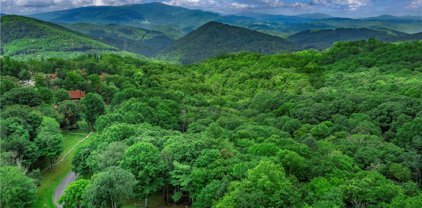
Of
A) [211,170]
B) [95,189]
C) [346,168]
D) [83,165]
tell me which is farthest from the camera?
[83,165]

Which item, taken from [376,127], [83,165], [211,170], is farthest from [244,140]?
[376,127]

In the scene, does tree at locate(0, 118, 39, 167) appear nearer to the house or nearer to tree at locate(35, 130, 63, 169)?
tree at locate(35, 130, 63, 169)

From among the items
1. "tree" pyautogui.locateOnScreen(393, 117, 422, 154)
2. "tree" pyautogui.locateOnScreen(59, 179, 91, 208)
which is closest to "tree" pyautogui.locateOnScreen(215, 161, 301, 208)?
"tree" pyautogui.locateOnScreen(59, 179, 91, 208)

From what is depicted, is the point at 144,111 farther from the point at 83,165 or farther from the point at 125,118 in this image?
the point at 83,165

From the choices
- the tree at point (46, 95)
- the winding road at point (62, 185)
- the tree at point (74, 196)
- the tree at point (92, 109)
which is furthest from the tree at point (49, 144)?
the tree at point (46, 95)

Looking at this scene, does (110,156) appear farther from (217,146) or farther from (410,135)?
(410,135)

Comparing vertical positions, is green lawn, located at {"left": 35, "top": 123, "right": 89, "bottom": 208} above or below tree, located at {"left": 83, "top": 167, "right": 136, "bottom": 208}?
below
